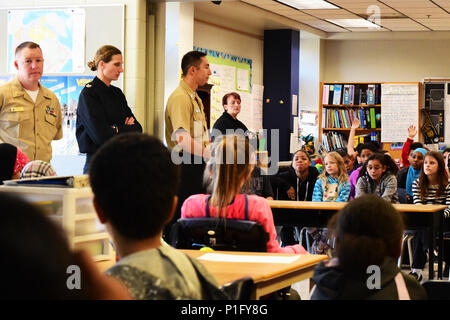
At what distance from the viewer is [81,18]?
6.12 meters

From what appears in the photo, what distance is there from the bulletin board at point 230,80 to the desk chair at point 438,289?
692 centimetres

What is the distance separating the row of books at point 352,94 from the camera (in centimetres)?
1170

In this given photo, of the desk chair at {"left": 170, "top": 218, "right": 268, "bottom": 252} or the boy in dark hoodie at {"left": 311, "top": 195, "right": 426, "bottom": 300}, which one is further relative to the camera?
the desk chair at {"left": 170, "top": 218, "right": 268, "bottom": 252}

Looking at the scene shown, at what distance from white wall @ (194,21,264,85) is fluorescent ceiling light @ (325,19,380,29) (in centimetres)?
120

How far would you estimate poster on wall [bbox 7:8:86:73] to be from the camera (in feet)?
20.1

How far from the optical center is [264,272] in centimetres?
238

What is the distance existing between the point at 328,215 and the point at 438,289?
10.7 feet

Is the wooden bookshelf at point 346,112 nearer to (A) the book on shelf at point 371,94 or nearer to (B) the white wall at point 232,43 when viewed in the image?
(A) the book on shelf at point 371,94

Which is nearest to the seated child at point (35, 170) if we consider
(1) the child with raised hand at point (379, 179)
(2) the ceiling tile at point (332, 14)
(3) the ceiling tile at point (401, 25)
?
(1) the child with raised hand at point (379, 179)

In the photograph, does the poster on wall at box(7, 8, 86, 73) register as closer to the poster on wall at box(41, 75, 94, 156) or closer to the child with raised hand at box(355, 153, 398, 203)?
the poster on wall at box(41, 75, 94, 156)

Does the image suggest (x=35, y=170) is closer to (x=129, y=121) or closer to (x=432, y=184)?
(x=129, y=121)

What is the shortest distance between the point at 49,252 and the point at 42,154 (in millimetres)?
3974

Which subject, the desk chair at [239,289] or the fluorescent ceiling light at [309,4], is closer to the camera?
the desk chair at [239,289]

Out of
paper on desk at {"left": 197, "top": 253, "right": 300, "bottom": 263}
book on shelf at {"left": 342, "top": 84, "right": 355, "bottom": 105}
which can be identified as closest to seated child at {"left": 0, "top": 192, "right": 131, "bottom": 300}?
paper on desk at {"left": 197, "top": 253, "right": 300, "bottom": 263}
